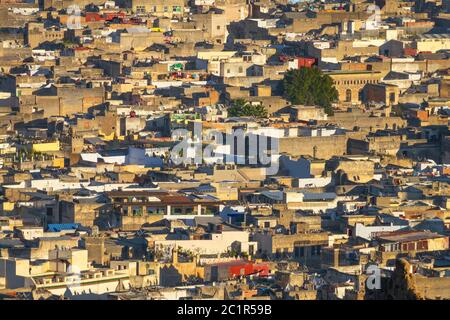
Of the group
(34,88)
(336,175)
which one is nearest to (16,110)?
(34,88)

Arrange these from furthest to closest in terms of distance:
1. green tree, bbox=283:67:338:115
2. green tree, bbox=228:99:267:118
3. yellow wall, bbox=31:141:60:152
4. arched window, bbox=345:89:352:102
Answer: arched window, bbox=345:89:352:102
green tree, bbox=283:67:338:115
green tree, bbox=228:99:267:118
yellow wall, bbox=31:141:60:152

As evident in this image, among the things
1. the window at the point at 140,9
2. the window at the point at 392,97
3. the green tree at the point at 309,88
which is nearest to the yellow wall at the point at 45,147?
the green tree at the point at 309,88

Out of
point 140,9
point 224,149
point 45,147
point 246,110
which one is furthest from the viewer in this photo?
point 140,9

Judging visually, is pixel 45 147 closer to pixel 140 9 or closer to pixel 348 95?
pixel 348 95

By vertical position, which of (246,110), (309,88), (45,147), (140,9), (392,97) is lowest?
(140,9)

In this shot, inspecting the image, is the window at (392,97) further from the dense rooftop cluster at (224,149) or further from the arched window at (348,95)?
the arched window at (348,95)

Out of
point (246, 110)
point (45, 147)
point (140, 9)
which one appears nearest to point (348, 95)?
point (246, 110)

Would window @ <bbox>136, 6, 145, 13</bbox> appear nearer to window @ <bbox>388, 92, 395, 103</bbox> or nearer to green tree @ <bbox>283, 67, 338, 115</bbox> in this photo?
green tree @ <bbox>283, 67, 338, 115</bbox>

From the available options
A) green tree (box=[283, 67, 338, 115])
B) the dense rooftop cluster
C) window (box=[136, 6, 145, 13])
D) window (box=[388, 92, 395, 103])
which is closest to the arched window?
the dense rooftop cluster
